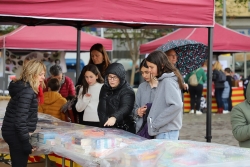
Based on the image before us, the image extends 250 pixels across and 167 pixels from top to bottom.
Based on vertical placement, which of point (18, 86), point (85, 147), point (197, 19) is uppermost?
point (197, 19)

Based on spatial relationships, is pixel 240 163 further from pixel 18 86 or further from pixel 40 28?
pixel 40 28

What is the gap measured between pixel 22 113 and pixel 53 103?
8.01 ft

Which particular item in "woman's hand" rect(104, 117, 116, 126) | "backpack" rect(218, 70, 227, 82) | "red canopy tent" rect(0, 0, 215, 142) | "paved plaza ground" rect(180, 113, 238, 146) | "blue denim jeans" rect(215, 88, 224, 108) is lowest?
→ "paved plaza ground" rect(180, 113, 238, 146)

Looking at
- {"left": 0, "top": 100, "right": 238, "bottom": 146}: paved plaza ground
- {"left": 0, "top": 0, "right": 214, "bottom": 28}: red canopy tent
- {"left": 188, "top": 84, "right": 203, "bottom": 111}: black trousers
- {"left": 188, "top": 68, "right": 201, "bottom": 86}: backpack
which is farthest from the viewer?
{"left": 188, "top": 84, "right": 203, "bottom": 111}: black trousers

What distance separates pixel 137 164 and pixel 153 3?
2885 millimetres

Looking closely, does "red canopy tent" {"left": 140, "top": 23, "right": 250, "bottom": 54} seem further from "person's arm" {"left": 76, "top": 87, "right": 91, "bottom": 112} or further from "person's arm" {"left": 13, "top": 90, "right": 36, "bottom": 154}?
"person's arm" {"left": 13, "top": 90, "right": 36, "bottom": 154}

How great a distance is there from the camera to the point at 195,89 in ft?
55.6

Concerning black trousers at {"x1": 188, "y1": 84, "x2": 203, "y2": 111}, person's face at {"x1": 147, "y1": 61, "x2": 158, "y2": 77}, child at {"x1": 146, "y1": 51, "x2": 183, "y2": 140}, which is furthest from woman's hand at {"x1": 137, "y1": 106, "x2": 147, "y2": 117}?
black trousers at {"x1": 188, "y1": 84, "x2": 203, "y2": 111}

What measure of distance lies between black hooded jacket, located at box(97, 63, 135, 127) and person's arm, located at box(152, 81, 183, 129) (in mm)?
594

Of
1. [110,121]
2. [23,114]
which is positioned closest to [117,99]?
[110,121]

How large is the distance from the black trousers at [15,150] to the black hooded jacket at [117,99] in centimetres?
101

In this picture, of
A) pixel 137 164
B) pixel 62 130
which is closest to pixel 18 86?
pixel 62 130

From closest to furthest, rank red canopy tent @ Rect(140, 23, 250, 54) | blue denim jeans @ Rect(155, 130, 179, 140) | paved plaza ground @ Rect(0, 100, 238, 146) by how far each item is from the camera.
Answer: blue denim jeans @ Rect(155, 130, 179, 140) → paved plaza ground @ Rect(0, 100, 238, 146) → red canopy tent @ Rect(140, 23, 250, 54)

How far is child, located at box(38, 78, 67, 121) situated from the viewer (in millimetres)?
7703
